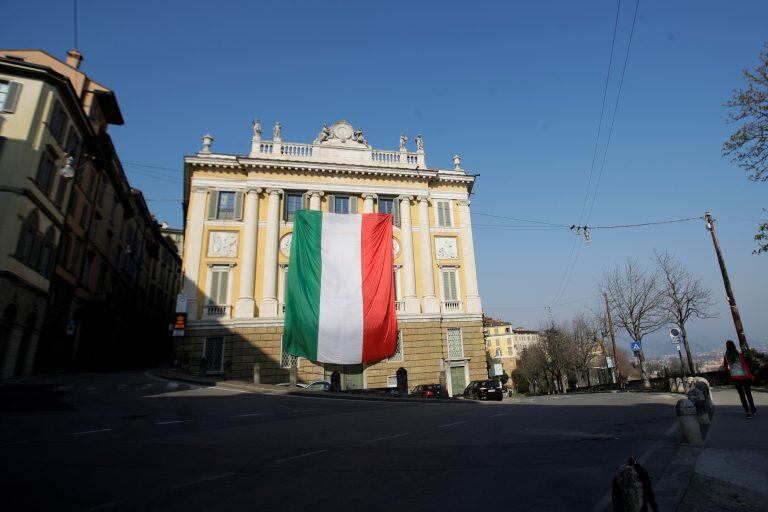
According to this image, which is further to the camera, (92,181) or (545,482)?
(92,181)

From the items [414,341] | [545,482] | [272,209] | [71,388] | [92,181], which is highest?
[92,181]

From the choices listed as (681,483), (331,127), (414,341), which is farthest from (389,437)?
(331,127)

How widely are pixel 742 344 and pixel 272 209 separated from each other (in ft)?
94.7

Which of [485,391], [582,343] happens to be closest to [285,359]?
[485,391]

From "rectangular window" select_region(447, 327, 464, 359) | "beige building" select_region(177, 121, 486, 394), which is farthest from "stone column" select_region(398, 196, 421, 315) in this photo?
"rectangular window" select_region(447, 327, 464, 359)

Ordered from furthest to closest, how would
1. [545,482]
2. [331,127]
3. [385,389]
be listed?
[331,127] → [385,389] → [545,482]

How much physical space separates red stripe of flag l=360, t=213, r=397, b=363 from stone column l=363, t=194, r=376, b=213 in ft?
8.92

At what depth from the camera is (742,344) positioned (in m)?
22.0

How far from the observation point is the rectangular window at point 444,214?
3428 centimetres

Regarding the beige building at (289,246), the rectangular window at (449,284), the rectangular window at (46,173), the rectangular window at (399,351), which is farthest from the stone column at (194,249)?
the rectangular window at (449,284)

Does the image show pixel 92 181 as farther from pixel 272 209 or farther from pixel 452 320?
pixel 452 320

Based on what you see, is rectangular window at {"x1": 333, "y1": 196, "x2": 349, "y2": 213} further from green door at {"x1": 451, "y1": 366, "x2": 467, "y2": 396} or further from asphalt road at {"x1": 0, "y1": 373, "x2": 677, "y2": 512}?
asphalt road at {"x1": 0, "y1": 373, "x2": 677, "y2": 512}

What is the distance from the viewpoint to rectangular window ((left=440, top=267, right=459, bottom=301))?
32.6m

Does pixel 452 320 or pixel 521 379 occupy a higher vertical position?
pixel 452 320
